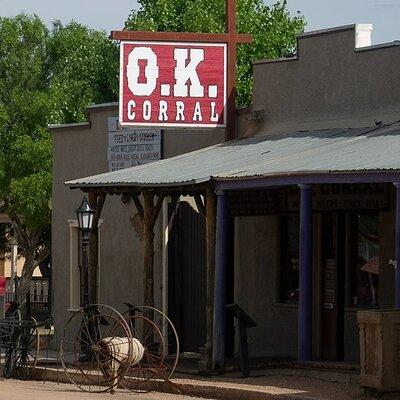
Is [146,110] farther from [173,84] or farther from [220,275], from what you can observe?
[220,275]

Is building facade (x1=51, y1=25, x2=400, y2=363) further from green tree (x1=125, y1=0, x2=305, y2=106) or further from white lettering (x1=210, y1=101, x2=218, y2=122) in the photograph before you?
green tree (x1=125, y1=0, x2=305, y2=106)

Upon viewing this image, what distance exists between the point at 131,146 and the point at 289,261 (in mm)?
4008

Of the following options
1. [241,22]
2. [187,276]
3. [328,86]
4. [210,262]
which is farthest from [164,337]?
[241,22]

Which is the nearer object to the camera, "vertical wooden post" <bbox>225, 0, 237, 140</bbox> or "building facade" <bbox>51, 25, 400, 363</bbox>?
"building facade" <bbox>51, 25, 400, 363</bbox>

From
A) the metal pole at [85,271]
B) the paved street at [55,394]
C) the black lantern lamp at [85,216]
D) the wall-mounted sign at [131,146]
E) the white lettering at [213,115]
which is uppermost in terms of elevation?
the white lettering at [213,115]

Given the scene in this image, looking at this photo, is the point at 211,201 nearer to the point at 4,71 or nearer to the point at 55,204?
the point at 55,204

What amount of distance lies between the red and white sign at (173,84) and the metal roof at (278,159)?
0.62m

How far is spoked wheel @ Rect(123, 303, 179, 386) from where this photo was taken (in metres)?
18.5

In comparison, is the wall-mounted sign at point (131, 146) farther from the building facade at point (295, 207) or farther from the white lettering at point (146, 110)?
the white lettering at point (146, 110)

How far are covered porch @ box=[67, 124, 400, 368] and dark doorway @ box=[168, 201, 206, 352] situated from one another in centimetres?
195

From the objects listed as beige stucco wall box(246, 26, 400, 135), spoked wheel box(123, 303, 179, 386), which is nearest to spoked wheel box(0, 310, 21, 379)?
spoked wheel box(123, 303, 179, 386)

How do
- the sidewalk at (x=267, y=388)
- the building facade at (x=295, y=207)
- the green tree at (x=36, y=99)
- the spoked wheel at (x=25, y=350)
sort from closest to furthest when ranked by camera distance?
1. the sidewalk at (x=267, y=388)
2. the building facade at (x=295, y=207)
3. the spoked wheel at (x=25, y=350)
4. the green tree at (x=36, y=99)

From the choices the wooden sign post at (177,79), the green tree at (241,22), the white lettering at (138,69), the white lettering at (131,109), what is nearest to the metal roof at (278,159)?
the wooden sign post at (177,79)

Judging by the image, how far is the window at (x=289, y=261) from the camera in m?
22.1
